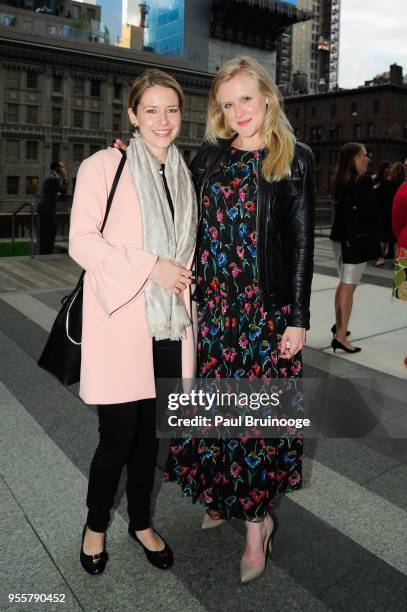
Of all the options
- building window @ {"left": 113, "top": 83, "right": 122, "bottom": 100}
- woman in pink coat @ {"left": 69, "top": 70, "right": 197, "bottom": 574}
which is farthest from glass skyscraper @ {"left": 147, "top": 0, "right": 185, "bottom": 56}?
woman in pink coat @ {"left": 69, "top": 70, "right": 197, "bottom": 574}

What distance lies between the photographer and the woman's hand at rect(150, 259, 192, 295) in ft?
6.80

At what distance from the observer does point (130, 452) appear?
225cm

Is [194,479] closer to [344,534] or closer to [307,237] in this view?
[344,534]

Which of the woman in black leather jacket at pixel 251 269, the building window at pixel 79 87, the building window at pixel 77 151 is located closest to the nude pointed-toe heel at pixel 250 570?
the woman in black leather jacket at pixel 251 269

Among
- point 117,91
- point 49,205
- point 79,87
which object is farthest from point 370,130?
point 49,205

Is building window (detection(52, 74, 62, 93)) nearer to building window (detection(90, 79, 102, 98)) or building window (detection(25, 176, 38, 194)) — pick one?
building window (detection(90, 79, 102, 98))

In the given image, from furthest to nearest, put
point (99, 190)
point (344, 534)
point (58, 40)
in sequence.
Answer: point (58, 40), point (344, 534), point (99, 190)

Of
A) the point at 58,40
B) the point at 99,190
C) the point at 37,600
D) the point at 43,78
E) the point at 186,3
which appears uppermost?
the point at 186,3

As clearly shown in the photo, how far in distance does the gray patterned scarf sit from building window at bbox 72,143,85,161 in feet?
203

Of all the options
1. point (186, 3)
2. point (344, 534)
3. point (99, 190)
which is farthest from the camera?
point (186, 3)

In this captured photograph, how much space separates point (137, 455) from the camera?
2.35 meters

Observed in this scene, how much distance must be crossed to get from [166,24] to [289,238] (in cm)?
9364

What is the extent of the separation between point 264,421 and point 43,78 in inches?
2491

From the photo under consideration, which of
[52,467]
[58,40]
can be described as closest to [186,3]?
[58,40]
